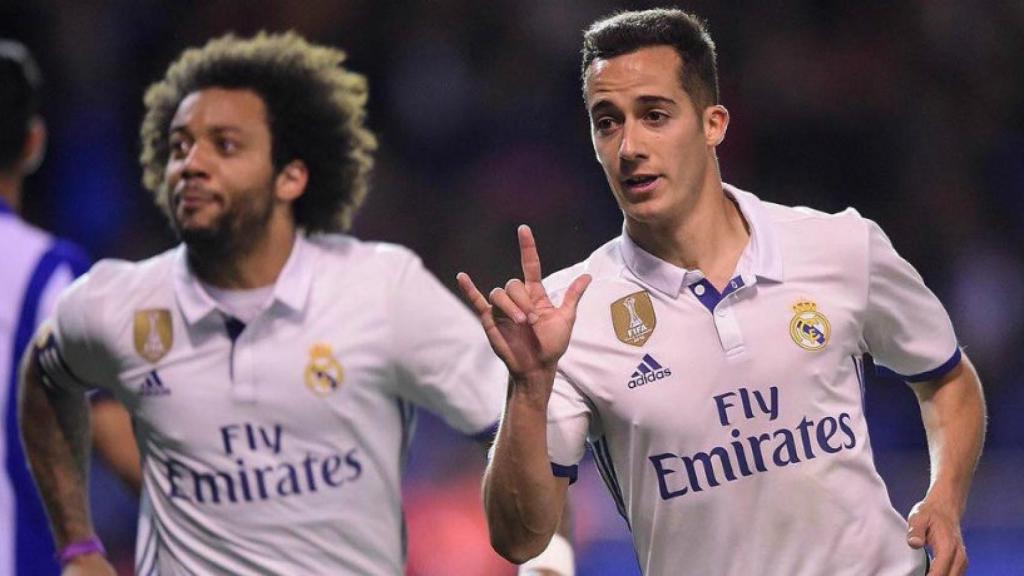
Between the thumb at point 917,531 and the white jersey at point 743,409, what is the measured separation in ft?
0.23

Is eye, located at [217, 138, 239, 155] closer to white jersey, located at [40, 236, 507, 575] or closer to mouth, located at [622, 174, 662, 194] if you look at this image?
white jersey, located at [40, 236, 507, 575]

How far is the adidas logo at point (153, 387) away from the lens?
4355mm

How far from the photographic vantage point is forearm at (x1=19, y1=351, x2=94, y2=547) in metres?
4.56

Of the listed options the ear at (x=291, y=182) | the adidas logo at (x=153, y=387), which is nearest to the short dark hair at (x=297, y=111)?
the ear at (x=291, y=182)

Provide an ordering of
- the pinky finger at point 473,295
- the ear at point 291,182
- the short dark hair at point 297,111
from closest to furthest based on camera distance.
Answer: the pinky finger at point 473,295
the ear at point 291,182
the short dark hair at point 297,111

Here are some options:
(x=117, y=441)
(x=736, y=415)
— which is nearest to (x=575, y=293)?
(x=736, y=415)

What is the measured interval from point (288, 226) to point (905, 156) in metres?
5.71

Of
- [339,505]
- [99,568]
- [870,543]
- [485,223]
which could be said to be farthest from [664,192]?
[485,223]

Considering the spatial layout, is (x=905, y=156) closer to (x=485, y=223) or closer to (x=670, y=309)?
(x=485, y=223)

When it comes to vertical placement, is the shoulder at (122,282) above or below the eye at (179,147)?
below

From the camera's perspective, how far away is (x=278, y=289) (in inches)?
Result: 173

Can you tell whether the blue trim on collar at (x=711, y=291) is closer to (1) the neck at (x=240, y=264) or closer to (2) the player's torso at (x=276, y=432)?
(2) the player's torso at (x=276, y=432)

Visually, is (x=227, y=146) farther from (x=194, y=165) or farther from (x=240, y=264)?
(x=240, y=264)

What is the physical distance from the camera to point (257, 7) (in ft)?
34.2
